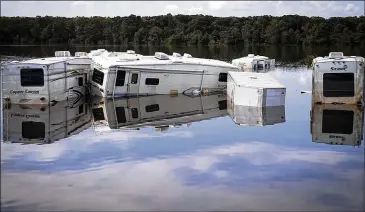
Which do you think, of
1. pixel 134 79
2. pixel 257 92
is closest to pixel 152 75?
pixel 134 79

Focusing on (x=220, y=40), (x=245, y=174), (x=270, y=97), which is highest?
(x=220, y=40)

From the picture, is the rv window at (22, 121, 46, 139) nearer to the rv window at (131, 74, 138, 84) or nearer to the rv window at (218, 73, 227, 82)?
the rv window at (131, 74, 138, 84)

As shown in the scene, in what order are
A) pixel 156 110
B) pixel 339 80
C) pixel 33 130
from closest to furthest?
pixel 33 130, pixel 339 80, pixel 156 110

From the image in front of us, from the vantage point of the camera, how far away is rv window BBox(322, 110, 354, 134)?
21.8 metres

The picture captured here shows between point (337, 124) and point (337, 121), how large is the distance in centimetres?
66

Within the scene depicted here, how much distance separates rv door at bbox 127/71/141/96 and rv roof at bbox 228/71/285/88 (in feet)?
18.1

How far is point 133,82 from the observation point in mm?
30984

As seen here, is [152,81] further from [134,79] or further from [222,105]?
[222,105]

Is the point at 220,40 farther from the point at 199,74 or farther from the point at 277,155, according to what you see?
the point at 277,155

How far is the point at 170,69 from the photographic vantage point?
31.5m

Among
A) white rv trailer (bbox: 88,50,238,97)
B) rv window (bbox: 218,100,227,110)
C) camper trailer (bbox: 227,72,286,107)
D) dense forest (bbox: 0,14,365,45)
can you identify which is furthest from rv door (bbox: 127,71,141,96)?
dense forest (bbox: 0,14,365,45)

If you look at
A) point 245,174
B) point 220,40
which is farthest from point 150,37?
point 245,174

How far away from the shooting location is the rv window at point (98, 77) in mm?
30770

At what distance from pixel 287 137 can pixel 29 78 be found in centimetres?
1426
